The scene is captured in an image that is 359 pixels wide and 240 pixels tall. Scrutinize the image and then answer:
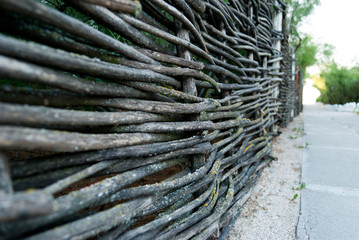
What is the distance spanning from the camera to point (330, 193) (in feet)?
5.40

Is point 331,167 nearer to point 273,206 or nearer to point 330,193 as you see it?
point 330,193

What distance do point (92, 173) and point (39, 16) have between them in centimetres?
48

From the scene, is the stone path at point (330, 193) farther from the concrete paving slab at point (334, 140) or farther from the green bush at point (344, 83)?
the green bush at point (344, 83)

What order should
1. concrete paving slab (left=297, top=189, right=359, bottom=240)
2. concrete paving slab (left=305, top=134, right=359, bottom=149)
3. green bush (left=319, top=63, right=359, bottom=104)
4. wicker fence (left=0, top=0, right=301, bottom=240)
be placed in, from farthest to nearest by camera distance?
green bush (left=319, top=63, right=359, bottom=104) < concrete paving slab (left=305, top=134, right=359, bottom=149) < concrete paving slab (left=297, top=189, right=359, bottom=240) < wicker fence (left=0, top=0, right=301, bottom=240)

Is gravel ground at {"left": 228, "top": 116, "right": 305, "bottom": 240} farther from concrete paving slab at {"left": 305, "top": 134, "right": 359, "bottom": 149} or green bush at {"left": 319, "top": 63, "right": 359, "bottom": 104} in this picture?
green bush at {"left": 319, "top": 63, "right": 359, "bottom": 104}

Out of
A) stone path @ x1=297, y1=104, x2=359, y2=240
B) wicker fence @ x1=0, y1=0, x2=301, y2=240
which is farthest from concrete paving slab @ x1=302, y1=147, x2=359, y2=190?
wicker fence @ x1=0, y1=0, x2=301, y2=240

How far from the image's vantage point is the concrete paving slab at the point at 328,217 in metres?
1.22

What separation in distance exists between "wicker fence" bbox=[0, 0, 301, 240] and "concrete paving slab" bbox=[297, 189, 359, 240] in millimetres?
409

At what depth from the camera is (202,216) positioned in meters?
1.11

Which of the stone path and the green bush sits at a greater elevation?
the green bush

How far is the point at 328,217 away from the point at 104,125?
1.44 meters

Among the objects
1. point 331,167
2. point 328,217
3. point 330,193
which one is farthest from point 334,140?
point 328,217

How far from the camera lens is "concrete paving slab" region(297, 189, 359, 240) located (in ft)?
4.00

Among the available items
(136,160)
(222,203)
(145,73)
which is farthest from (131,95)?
(222,203)
